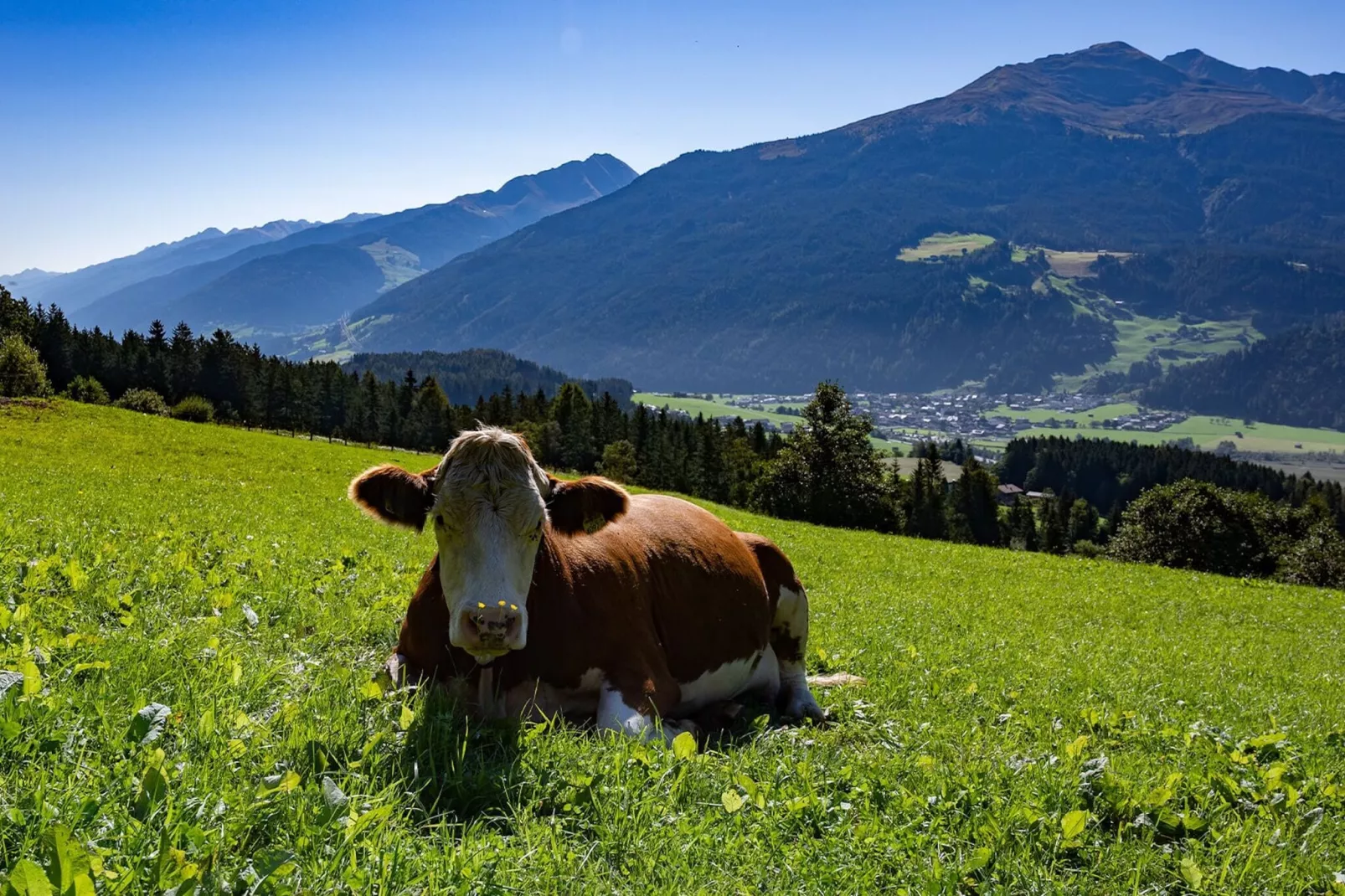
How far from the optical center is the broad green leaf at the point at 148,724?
10.5 ft

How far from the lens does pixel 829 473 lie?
217 feet

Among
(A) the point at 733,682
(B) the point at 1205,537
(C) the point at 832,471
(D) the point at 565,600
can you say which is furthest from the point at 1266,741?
(B) the point at 1205,537

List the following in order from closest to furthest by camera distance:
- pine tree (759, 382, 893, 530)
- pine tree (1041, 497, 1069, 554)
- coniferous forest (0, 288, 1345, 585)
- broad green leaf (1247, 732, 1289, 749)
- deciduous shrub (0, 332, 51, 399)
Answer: broad green leaf (1247, 732, 1289, 749) < pine tree (759, 382, 893, 530) < coniferous forest (0, 288, 1345, 585) < deciduous shrub (0, 332, 51, 399) < pine tree (1041, 497, 1069, 554)

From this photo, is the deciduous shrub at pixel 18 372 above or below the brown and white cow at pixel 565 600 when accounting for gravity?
above

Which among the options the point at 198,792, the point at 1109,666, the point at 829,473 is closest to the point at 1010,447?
the point at 829,473

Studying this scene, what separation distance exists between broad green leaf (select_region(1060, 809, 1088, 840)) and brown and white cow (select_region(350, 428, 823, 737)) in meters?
2.19

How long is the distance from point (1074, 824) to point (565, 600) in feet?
10.2

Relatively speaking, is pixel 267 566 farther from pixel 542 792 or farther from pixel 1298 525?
pixel 1298 525

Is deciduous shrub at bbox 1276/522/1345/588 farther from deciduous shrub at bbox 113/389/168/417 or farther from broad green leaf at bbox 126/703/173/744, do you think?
deciduous shrub at bbox 113/389/168/417

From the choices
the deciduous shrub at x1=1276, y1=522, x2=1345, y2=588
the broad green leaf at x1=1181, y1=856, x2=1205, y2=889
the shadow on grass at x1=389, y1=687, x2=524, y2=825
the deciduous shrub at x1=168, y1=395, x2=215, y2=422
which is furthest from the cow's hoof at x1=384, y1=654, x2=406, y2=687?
the deciduous shrub at x1=168, y1=395, x2=215, y2=422

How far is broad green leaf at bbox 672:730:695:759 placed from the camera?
4.22 meters

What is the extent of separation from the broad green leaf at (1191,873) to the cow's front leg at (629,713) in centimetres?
253

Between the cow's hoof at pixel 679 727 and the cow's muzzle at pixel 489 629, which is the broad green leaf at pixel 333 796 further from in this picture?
the cow's hoof at pixel 679 727

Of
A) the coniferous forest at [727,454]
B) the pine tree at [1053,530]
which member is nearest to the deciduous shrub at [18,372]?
the coniferous forest at [727,454]
